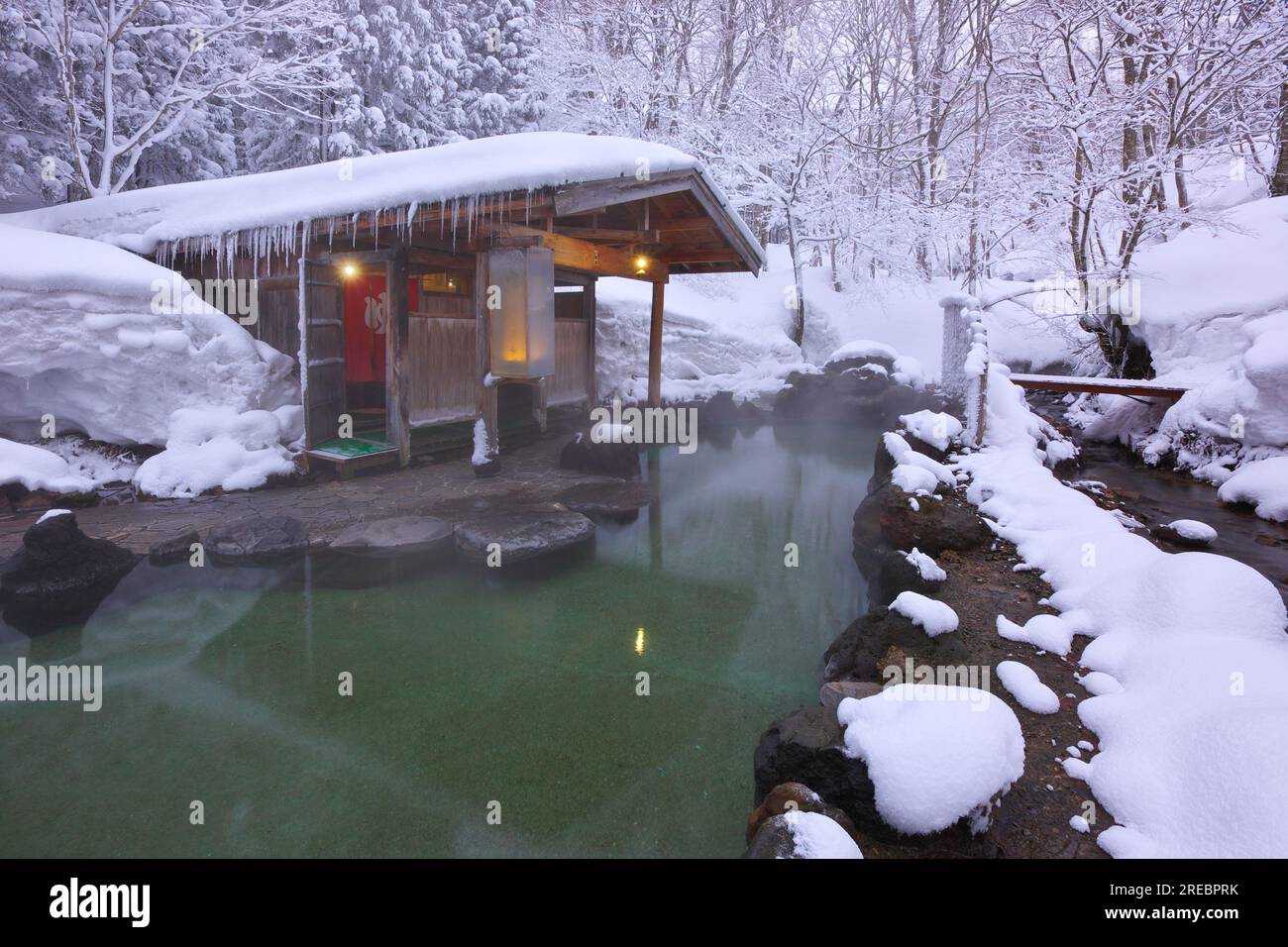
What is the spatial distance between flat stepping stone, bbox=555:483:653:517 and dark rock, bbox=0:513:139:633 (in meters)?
4.70

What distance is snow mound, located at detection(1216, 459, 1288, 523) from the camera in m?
7.62

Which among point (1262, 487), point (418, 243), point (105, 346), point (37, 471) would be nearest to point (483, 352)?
point (418, 243)

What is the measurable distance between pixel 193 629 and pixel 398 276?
5.40m

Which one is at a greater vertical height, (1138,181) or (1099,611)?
(1138,181)

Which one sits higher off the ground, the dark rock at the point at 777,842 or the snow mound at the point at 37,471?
the snow mound at the point at 37,471

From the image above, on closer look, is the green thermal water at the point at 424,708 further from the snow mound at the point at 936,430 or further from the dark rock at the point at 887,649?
the snow mound at the point at 936,430

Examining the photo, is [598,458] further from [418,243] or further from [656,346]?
[656,346]

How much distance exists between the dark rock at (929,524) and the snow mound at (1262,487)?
12.0ft

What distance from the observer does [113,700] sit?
15.6 ft

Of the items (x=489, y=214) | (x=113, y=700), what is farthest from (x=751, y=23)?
(x=113, y=700)

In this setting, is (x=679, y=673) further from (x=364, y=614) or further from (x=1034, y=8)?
(x=1034, y=8)

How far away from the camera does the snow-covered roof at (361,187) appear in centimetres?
790

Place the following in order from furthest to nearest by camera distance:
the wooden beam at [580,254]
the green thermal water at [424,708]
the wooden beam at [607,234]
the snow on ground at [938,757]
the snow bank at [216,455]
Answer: the wooden beam at [607,234], the wooden beam at [580,254], the snow bank at [216,455], the green thermal water at [424,708], the snow on ground at [938,757]

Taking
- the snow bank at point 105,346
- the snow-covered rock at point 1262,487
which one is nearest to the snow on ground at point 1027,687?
the snow-covered rock at point 1262,487
